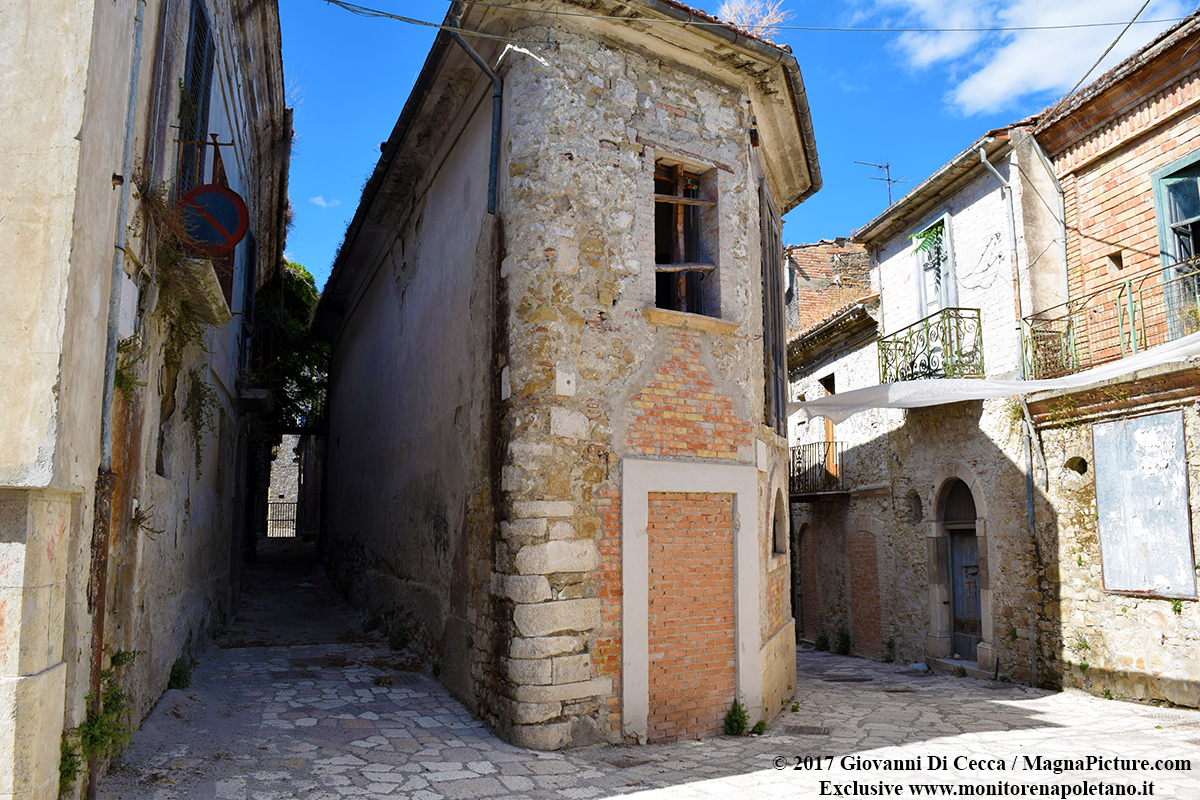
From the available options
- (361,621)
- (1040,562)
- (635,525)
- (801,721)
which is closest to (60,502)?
(635,525)

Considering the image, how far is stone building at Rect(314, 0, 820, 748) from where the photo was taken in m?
6.49

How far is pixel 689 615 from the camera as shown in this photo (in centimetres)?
696

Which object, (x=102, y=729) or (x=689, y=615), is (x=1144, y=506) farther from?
(x=102, y=729)

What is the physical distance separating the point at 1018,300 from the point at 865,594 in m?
6.18

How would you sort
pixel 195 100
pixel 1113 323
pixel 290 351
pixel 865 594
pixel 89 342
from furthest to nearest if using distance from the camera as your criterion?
pixel 290 351, pixel 865 594, pixel 1113 323, pixel 195 100, pixel 89 342

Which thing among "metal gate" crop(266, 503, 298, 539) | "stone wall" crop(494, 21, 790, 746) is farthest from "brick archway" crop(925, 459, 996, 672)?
"metal gate" crop(266, 503, 298, 539)

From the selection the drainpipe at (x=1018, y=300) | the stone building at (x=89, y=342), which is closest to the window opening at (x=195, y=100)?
the stone building at (x=89, y=342)

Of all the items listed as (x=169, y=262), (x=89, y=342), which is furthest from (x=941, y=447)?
(x=89, y=342)

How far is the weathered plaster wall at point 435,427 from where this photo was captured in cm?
730

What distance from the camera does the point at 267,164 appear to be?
1377 centimetres

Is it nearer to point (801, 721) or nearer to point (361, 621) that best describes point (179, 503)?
point (361, 621)

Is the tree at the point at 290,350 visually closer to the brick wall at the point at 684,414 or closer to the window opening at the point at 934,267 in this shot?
the brick wall at the point at 684,414

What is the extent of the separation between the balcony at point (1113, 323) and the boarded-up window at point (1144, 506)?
105cm

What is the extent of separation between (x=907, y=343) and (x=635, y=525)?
8.60 m
